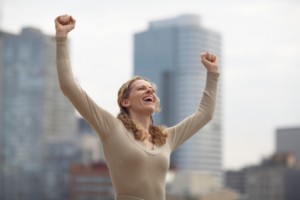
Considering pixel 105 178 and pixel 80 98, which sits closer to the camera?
pixel 80 98

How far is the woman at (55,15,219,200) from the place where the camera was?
579 cm

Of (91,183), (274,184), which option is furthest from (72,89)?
(91,183)

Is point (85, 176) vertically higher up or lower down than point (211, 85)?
lower down

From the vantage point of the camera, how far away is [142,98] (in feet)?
19.9

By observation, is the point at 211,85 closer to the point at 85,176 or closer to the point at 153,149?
the point at 153,149

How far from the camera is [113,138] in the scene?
5.91 m

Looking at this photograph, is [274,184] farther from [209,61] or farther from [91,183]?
[209,61]

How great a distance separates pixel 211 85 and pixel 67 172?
188572mm

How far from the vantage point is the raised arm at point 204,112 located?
640 cm

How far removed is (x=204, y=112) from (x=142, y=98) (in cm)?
65

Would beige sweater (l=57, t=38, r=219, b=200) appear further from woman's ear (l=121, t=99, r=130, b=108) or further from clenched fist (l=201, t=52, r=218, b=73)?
clenched fist (l=201, t=52, r=218, b=73)

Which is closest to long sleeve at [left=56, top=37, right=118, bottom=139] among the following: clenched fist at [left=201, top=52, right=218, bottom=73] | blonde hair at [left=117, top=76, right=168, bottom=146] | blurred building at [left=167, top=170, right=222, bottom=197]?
blonde hair at [left=117, top=76, right=168, bottom=146]

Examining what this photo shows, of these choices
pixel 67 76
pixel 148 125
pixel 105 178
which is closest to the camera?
pixel 67 76

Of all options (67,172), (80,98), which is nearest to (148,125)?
(80,98)
